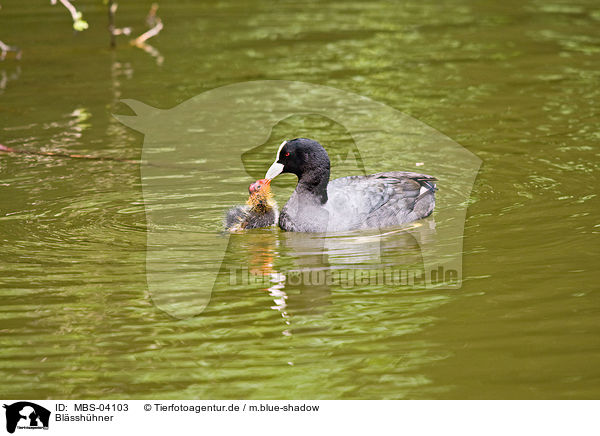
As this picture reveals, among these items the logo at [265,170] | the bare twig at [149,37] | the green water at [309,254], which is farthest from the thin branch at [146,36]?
the logo at [265,170]

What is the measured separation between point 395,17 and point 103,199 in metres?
11.7

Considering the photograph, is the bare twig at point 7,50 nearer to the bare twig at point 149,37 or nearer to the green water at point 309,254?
the green water at point 309,254

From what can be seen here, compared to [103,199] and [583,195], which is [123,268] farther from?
[583,195]

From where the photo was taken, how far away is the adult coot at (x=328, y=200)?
811cm

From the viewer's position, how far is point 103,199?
29.7 ft

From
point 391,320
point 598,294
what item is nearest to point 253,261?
point 391,320

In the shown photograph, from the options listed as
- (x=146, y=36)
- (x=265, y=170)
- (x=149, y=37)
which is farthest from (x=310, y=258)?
(x=149, y=37)

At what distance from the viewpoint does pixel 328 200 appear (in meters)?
8.20

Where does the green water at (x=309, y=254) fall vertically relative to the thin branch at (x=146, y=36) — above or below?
below

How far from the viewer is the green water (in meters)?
5.52

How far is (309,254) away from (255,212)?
94 cm
